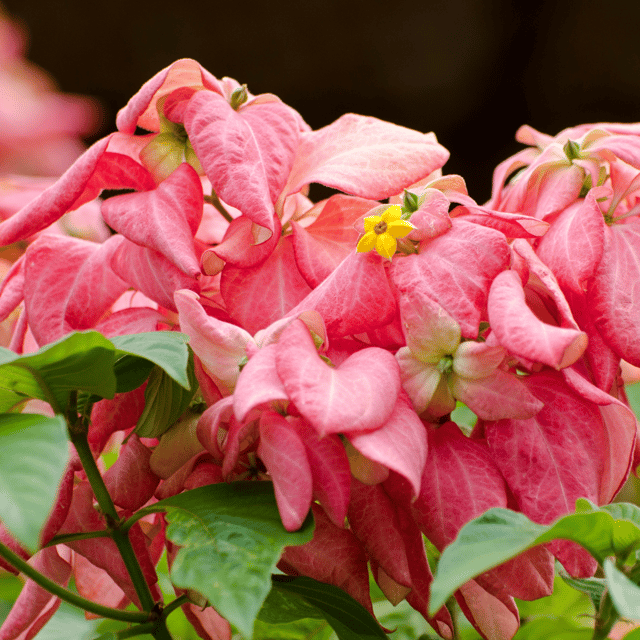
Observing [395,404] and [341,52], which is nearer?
[395,404]

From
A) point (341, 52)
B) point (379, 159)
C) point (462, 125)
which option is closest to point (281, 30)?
point (341, 52)

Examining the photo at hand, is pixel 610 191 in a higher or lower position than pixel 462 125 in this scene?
higher

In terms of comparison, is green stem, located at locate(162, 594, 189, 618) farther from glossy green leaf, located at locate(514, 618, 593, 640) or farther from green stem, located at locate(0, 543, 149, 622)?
glossy green leaf, located at locate(514, 618, 593, 640)

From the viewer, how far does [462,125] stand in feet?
6.07

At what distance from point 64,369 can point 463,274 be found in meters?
0.15

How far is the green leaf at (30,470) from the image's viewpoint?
183 mm

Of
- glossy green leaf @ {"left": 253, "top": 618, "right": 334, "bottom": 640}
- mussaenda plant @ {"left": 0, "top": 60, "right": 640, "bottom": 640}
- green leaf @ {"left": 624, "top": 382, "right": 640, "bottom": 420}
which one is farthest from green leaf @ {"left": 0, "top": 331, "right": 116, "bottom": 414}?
green leaf @ {"left": 624, "top": 382, "right": 640, "bottom": 420}

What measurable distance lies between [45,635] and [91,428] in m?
0.13

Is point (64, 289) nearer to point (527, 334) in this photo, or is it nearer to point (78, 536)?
point (78, 536)

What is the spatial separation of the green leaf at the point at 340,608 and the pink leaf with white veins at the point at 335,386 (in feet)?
0.32

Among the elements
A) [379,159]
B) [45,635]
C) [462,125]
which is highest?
[379,159]

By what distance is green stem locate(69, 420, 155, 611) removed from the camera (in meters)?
0.29

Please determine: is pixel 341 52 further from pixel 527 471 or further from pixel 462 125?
pixel 527 471

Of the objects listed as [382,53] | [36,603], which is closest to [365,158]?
[36,603]
